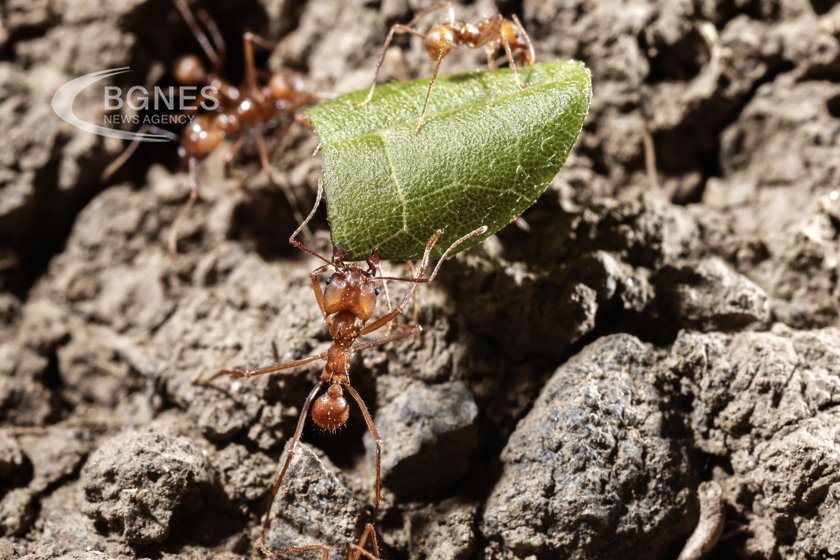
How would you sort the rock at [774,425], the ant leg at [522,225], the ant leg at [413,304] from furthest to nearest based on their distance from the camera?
the ant leg at [522,225]
the ant leg at [413,304]
the rock at [774,425]

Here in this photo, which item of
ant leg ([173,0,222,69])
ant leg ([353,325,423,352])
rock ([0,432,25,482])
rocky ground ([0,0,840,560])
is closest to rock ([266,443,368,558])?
rocky ground ([0,0,840,560])

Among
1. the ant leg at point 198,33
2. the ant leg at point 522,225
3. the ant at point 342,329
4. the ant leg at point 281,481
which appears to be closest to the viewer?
the ant leg at point 281,481

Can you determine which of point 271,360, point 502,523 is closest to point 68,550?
point 271,360

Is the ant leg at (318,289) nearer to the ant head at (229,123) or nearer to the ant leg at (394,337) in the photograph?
the ant leg at (394,337)

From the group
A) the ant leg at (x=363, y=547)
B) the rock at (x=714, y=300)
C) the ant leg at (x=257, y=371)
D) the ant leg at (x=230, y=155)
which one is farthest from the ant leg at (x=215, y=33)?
the ant leg at (x=363, y=547)

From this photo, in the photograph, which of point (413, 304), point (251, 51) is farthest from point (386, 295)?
point (251, 51)

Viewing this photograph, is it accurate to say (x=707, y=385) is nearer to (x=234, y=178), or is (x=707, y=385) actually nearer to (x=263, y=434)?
(x=263, y=434)

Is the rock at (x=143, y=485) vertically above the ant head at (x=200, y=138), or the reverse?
the ant head at (x=200, y=138)

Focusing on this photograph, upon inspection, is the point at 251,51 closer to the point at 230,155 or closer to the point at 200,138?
the point at 200,138
